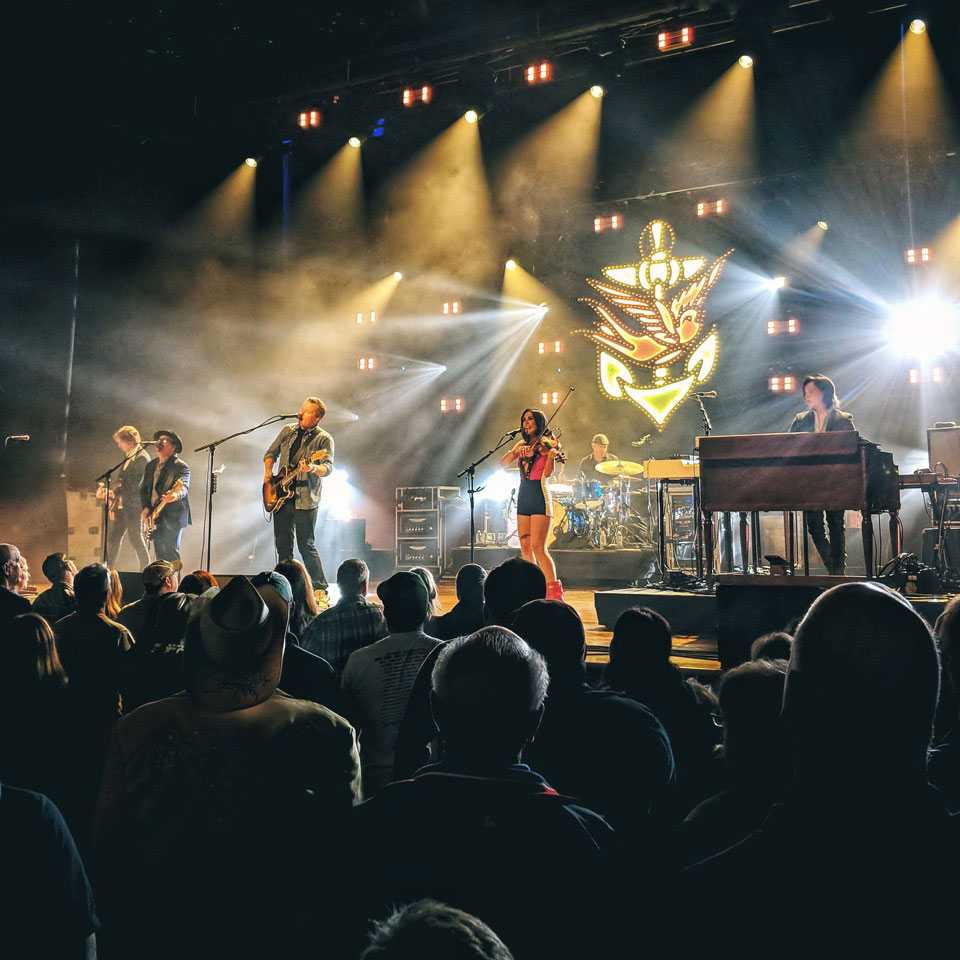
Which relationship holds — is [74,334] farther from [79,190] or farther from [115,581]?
[115,581]

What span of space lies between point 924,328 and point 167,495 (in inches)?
527

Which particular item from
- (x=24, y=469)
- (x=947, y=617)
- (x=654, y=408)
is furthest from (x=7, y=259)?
(x=947, y=617)

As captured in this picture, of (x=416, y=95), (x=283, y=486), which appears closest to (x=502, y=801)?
(x=283, y=486)

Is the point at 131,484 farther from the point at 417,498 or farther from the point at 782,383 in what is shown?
the point at 782,383

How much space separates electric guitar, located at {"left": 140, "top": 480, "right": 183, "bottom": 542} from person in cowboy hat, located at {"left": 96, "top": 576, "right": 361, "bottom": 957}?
307 inches

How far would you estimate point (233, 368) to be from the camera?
613 inches

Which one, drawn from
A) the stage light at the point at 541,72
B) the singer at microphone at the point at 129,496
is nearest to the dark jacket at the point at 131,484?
the singer at microphone at the point at 129,496

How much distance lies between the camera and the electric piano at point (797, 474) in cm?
555

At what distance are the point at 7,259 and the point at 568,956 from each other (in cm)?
1454

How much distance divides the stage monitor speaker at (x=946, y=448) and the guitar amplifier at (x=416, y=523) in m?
8.15

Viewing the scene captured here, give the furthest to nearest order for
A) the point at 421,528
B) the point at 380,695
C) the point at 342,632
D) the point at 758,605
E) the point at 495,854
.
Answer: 1. the point at 421,528
2. the point at 758,605
3. the point at 342,632
4. the point at 380,695
5. the point at 495,854

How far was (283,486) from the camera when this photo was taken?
8.55 metres

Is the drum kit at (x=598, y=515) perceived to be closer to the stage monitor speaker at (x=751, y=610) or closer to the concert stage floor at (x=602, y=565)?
the concert stage floor at (x=602, y=565)

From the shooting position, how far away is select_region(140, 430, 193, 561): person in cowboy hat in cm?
927
